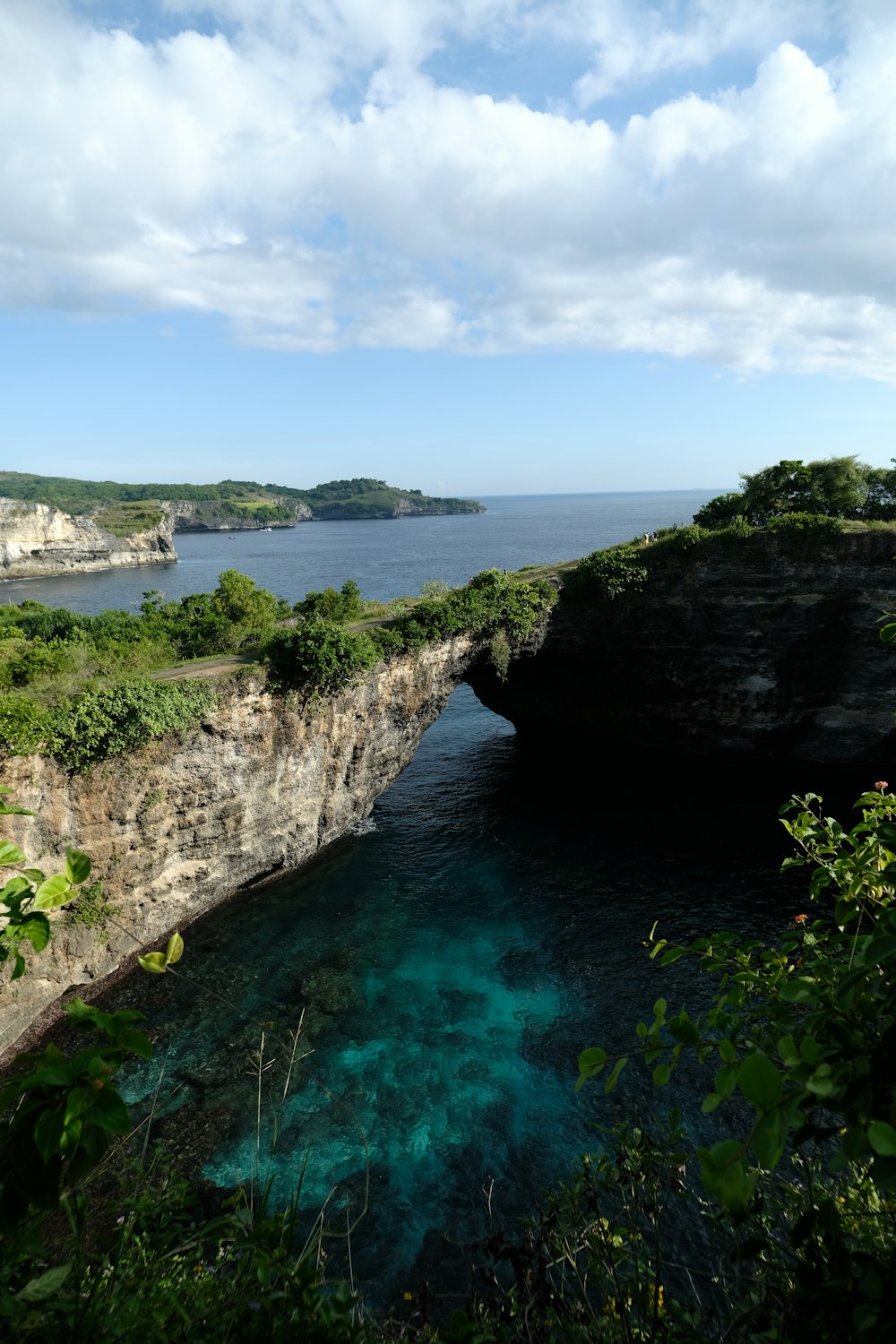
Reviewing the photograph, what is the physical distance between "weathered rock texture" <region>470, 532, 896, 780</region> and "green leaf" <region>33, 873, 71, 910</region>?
28682mm

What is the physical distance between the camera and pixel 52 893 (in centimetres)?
272

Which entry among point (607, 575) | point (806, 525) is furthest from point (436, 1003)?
point (806, 525)

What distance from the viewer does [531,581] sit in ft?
99.3

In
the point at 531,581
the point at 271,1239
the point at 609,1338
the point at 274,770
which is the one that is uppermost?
the point at 531,581

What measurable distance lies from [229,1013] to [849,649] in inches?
1157

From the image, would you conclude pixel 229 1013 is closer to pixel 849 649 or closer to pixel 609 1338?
pixel 609 1338

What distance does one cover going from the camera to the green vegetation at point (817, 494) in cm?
3228

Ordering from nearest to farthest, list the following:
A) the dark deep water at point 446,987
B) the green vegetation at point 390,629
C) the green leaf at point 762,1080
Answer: the green leaf at point 762,1080 < the dark deep water at point 446,987 < the green vegetation at point 390,629

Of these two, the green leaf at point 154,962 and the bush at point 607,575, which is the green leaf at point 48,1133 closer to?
the green leaf at point 154,962

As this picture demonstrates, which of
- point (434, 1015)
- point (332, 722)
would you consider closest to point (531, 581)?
point (332, 722)

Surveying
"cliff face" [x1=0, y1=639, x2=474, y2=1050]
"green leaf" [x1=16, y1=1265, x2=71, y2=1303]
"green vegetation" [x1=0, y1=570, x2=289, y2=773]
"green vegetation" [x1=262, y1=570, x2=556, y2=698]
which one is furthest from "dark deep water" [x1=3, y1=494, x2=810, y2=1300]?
"green vegetation" [x1=262, y1=570, x2=556, y2=698]

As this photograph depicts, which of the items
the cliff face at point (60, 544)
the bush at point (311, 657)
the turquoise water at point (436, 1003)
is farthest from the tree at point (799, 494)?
the cliff face at point (60, 544)

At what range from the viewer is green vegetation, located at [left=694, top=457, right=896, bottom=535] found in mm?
32281

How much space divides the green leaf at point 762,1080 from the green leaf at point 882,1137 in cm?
26
